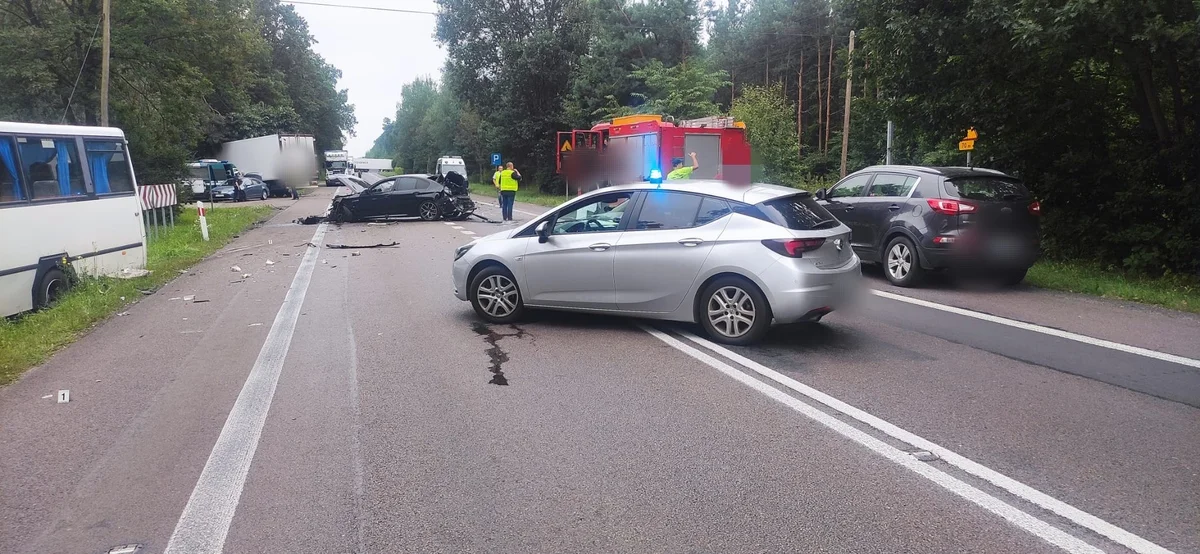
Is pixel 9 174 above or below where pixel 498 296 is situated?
above

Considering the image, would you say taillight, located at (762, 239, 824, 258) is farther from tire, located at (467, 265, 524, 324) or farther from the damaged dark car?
the damaged dark car

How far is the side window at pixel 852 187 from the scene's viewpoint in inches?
476

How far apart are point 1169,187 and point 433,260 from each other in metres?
11.3

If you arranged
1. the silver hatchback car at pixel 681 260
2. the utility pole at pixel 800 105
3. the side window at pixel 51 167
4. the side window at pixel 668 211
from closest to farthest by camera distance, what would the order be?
the silver hatchback car at pixel 681 260 → the side window at pixel 668 211 → the side window at pixel 51 167 → the utility pole at pixel 800 105

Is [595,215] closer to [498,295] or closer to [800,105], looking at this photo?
[498,295]

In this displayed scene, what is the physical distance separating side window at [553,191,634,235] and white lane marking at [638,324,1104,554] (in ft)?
6.51

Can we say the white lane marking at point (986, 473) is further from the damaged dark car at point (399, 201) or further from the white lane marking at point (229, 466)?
the damaged dark car at point (399, 201)

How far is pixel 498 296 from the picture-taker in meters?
8.63

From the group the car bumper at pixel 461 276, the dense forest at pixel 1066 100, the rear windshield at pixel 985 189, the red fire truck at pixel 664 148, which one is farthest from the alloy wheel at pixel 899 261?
the red fire truck at pixel 664 148

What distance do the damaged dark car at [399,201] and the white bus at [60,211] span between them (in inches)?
415

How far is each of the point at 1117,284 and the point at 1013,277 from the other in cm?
122

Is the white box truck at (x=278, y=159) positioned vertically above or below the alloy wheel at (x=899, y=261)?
above

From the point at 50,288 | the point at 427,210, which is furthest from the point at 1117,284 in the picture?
the point at 427,210

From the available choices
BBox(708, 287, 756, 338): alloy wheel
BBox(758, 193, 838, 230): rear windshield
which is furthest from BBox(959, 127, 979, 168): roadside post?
BBox(708, 287, 756, 338): alloy wheel
